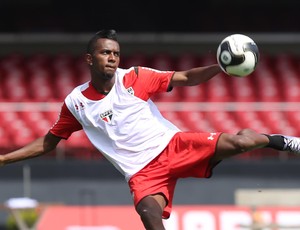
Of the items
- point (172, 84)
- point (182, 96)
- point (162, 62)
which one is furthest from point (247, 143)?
point (162, 62)

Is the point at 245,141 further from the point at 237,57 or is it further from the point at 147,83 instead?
the point at 147,83

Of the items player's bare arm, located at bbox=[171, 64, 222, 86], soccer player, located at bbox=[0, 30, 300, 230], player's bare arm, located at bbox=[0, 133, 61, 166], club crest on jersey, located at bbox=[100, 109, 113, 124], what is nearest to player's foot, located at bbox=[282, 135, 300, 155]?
soccer player, located at bbox=[0, 30, 300, 230]

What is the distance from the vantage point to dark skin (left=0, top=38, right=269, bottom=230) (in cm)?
733

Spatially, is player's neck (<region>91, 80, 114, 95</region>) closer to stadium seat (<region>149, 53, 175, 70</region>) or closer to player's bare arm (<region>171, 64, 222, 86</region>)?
player's bare arm (<region>171, 64, 222, 86</region>)

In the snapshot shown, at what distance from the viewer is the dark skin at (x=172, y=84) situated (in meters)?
7.33

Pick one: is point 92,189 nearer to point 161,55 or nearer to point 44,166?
point 44,166

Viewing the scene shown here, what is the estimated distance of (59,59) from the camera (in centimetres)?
1711

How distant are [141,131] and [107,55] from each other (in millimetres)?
695

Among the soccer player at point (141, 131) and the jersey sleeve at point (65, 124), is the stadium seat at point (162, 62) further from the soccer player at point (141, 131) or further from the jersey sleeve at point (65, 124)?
the soccer player at point (141, 131)

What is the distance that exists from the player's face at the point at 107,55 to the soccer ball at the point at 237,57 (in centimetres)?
87

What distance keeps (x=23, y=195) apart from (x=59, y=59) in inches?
133

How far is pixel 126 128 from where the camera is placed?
771 centimetres

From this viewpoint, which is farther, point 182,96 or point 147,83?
point 182,96
